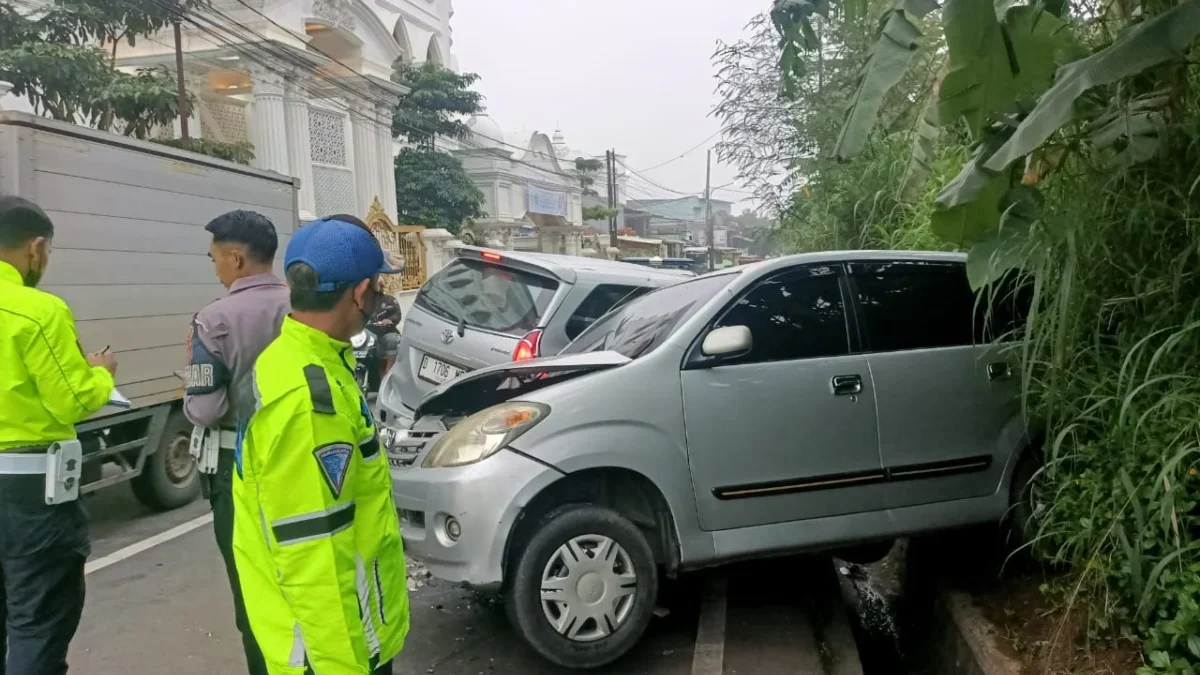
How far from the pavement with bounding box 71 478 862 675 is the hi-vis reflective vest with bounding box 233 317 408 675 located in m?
1.97

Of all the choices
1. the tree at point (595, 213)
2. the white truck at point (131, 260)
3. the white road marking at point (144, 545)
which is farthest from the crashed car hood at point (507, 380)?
the tree at point (595, 213)

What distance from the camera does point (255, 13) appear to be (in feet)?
61.9

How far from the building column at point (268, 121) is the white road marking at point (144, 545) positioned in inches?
547

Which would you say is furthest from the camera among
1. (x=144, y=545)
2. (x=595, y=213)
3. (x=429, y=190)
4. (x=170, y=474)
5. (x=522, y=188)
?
(x=595, y=213)

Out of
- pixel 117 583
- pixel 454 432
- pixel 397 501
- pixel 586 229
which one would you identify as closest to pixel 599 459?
pixel 454 432

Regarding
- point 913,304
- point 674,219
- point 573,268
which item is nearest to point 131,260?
point 573,268

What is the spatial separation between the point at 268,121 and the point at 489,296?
589 inches

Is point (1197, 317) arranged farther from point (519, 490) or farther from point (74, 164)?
point (74, 164)

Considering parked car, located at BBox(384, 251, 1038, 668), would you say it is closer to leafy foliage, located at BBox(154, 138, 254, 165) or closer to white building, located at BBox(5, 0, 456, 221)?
leafy foliage, located at BBox(154, 138, 254, 165)

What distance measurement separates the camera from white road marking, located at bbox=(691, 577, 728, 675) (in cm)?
360

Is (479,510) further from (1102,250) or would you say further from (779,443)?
(1102,250)

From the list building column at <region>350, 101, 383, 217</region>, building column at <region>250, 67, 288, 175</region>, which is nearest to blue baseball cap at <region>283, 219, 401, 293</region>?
building column at <region>250, 67, 288, 175</region>

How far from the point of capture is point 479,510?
3473 mm

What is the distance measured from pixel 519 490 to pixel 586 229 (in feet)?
125
